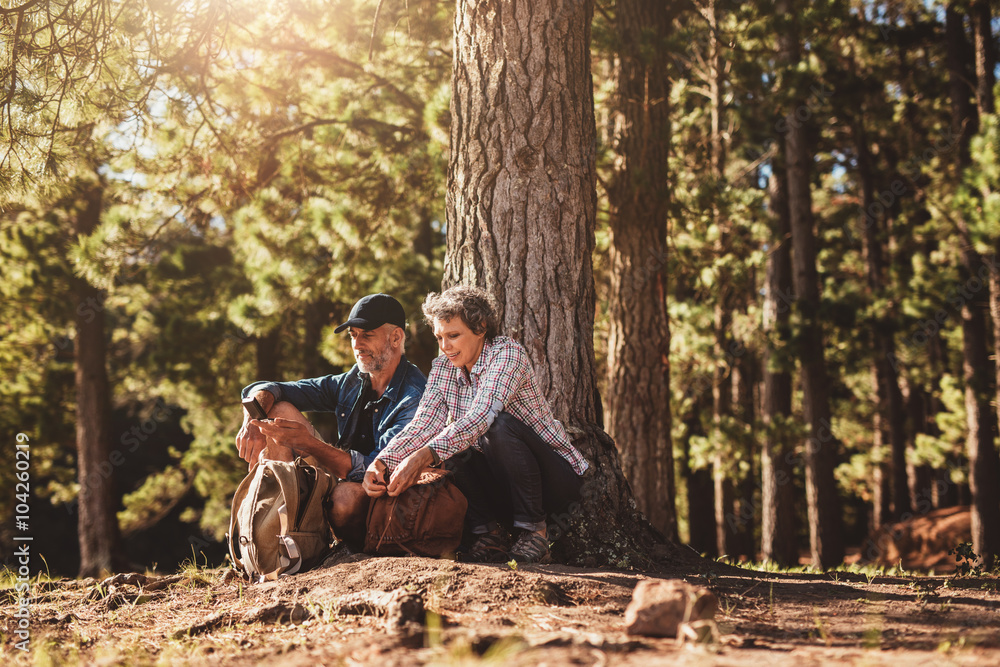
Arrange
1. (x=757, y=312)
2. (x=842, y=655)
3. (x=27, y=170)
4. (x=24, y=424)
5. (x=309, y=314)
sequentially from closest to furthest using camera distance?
1. (x=842, y=655)
2. (x=27, y=170)
3. (x=757, y=312)
4. (x=309, y=314)
5. (x=24, y=424)

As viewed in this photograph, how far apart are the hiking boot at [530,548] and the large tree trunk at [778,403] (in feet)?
22.4

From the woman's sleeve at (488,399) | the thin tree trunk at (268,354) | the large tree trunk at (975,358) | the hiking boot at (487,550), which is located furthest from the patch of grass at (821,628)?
the thin tree trunk at (268,354)

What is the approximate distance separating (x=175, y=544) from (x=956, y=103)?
73.5 feet

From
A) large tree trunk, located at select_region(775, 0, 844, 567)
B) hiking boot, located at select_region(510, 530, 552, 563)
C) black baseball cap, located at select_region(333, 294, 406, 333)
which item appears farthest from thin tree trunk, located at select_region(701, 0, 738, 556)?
hiking boot, located at select_region(510, 530, 552, 563)

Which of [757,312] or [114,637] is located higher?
[757,312]

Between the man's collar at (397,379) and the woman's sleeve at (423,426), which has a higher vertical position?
the man's collar at (397,379)

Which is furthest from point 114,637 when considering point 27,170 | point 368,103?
point 368,103

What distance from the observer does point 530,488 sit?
10.8 feet

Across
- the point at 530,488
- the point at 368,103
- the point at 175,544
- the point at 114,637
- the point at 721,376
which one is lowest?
the point at 175,544

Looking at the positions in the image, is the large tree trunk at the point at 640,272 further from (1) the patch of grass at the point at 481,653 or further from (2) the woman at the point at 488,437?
(1) the patch of grass at the point at 481,653

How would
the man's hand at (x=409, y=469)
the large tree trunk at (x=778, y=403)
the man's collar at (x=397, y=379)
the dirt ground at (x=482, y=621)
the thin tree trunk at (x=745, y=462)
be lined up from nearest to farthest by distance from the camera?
the dirt ground at (x=482, y=621) → the man's hand at (x=409, y=469) → the man's collar at (x=397, y=379) → the large tree trunk at (x=778, y=403) → the thin tree trunk at (x=745, y=462)

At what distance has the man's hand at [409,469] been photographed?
9.93 feet

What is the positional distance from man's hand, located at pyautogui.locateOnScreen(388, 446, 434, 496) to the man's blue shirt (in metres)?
0.54

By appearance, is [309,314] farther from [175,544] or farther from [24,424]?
[175,544]
